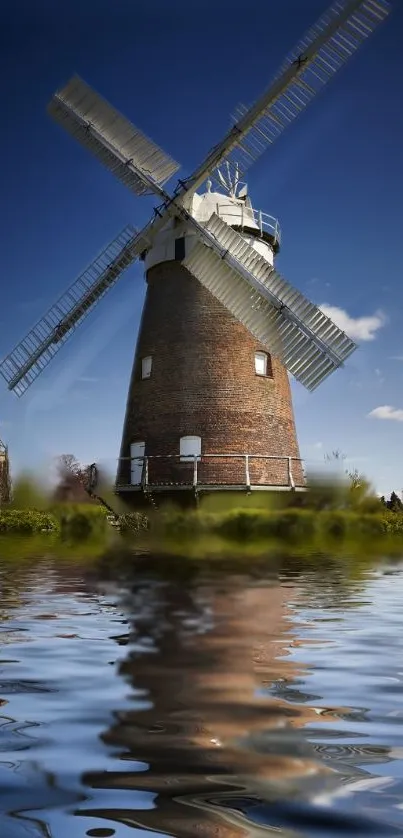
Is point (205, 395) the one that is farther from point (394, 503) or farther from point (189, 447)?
point (394, 503)

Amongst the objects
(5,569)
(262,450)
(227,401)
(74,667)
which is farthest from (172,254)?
(74,667)

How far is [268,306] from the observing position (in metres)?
19.2

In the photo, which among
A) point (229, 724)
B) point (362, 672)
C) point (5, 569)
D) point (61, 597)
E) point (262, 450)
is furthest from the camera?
point (262, 450)

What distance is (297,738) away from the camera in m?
2.93

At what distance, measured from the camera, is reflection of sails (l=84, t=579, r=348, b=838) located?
2.25 metres

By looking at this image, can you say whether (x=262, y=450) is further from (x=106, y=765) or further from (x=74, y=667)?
(x=106, y=765)

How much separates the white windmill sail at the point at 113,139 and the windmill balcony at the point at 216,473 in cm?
824

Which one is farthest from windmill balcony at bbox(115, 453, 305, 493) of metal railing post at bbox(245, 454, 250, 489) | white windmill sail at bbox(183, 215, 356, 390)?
white windmill sail at bbox(183, 215, 356, 390)

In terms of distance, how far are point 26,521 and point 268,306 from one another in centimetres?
880

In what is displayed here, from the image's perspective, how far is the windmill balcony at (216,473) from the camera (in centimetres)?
1903

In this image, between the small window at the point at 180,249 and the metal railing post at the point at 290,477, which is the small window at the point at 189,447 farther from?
the small window at the point at 180,249

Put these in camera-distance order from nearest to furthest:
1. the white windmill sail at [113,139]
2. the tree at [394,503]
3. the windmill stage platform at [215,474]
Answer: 1. the windmill stage platform at [215,474]
2. the white windmill sail at [113,139]
3. the tree at [394,503]

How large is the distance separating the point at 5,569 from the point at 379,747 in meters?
8.57

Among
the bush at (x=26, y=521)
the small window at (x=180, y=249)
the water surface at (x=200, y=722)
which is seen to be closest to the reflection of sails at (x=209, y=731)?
the water surface at (x=200, y=722)
